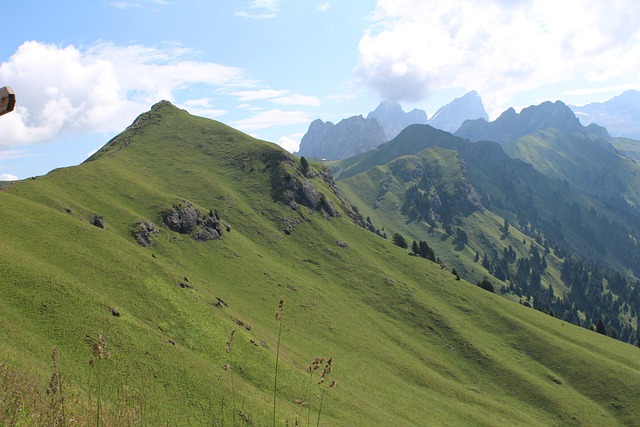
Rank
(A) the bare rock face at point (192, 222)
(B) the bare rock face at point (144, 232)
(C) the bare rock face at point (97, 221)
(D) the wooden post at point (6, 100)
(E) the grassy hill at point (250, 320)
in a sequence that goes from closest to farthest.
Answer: (D) the wooden post at point (6, 100)
(E) the grassy hill at point (250, 320)
(C) the bare rock face at point (97, 221)
(B) the bare rock face at point (144, 232)
(A) the bare rock face at point (192, 222)

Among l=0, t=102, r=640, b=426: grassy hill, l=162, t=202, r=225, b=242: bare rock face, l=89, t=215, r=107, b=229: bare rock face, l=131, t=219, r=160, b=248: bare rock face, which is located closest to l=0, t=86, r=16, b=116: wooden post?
l=0, t=102, r=640, b=426: grassy hill

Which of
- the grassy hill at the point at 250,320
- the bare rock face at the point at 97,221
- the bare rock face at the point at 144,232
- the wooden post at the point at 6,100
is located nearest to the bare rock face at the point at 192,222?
the grassy hill at the point at 250,320

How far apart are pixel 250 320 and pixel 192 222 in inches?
1913

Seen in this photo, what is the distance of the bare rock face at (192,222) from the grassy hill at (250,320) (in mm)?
1175

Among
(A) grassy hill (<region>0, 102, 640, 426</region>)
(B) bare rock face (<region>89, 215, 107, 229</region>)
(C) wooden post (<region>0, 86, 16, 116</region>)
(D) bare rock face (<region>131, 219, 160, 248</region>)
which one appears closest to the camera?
(C) wooden post (<region>0, 86, 16, 116</region>)

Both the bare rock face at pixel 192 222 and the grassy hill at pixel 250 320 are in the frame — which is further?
the bare rock face at pixel 192 222

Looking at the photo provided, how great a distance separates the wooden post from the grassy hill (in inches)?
271

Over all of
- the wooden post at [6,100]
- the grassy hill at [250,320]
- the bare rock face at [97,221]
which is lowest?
the grassy hill at [250,320]

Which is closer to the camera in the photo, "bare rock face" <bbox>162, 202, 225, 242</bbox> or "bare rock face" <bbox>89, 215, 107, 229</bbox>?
"bare rock face" <bbox>89, 215, 107, 229</bbox>

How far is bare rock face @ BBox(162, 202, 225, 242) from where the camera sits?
123875 millimetres

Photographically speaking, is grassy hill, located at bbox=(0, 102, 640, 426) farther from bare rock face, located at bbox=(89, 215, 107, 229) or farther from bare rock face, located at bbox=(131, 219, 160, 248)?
Result: bare rock face, located at bbox=(131, 219, 160, 248)

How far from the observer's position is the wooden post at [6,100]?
7387mm

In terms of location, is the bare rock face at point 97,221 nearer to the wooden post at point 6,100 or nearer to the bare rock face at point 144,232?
the bare rock face at point 144,232

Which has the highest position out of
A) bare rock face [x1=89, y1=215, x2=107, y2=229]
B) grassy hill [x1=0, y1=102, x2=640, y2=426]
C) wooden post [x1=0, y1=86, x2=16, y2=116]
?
wooden post [x1=0, y1=86, x2=16, y2=116]
